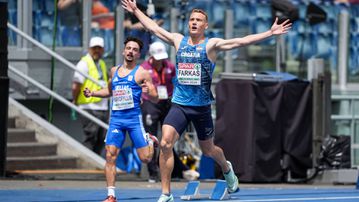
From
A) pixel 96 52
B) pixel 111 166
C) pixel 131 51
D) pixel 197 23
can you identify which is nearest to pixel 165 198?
pixel 111 166

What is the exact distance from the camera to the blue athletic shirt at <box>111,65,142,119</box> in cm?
1320

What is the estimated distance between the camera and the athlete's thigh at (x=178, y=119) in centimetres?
1285

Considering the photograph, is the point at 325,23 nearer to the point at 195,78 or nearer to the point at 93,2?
the point at 93,2

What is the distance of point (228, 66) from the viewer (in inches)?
819

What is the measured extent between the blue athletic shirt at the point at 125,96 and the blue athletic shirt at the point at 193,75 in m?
0.52

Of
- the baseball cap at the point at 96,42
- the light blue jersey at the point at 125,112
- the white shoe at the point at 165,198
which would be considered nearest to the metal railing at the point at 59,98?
the baseball cap at the point at 96,42

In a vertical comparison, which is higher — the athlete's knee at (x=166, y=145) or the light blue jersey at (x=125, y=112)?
the light blue jersey at (x=125, y=112)

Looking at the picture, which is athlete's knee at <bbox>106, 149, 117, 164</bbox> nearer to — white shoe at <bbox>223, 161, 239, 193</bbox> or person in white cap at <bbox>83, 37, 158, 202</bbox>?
person in white cap at <bbox>83, 37, 158, 202</bbox>

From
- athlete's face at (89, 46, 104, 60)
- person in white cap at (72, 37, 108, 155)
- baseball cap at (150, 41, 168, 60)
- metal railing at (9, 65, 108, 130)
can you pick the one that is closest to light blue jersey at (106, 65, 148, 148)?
baseball cap at (150, 41, 168, 60)

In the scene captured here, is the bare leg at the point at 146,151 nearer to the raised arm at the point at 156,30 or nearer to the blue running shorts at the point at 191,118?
the blue running shorts at the point at 191,118

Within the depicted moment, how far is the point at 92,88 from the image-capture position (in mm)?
17938

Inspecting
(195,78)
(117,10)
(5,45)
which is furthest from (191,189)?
(117,10)

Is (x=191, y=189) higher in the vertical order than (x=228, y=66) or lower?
lower

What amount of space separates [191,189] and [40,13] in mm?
6725
